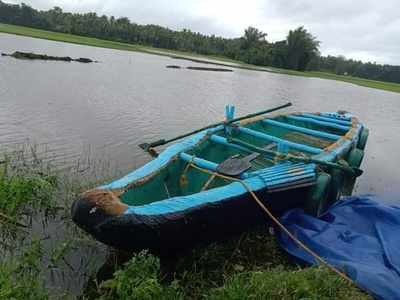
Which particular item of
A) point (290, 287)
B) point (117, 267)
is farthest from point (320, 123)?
point (117, 267)

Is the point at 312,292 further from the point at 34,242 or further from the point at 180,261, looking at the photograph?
the point at 34,242

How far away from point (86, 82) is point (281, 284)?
17.6 m

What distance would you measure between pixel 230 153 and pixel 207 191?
2436 millimetres

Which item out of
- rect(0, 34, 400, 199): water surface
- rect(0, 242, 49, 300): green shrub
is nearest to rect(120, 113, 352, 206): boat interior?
rect(0, 242, 49, 300): green shrub

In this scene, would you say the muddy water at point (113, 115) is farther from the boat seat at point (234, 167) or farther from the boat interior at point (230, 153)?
the boat seat at point (234, 167)

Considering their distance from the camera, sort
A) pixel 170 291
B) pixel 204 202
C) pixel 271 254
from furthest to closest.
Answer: pixel 271 254, pixel 204 202, pixel 170 291

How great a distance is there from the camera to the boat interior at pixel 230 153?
17.0 feet

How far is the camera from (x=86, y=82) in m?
19.2

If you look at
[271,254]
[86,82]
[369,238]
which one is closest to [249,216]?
[271,254]

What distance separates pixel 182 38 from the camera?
305 feet

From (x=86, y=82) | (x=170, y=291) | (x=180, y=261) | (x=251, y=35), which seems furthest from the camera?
(x=251, y=35)

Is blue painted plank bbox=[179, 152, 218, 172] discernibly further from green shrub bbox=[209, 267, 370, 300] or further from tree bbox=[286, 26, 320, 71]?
tree bbox=[286, 26, 320, 71]

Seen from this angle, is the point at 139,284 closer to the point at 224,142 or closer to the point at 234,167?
the point at 234,167

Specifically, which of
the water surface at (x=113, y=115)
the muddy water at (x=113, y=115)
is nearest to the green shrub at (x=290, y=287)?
the muddy water at (x=113, y=115)
